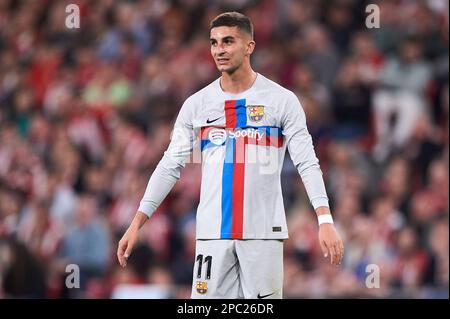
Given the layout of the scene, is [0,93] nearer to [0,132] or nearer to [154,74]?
[0,132]

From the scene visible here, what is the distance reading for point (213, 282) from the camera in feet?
20.7

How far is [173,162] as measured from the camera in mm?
6477

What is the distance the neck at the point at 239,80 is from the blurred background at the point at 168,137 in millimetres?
4609

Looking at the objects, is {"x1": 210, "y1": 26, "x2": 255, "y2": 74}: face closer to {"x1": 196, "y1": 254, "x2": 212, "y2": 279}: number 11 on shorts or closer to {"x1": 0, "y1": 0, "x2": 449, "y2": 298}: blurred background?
{"x1": 196, "y1": 254, "x2": 212, "y2": 279}: number 11 on shorts

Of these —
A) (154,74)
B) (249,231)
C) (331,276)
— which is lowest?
(331,276)

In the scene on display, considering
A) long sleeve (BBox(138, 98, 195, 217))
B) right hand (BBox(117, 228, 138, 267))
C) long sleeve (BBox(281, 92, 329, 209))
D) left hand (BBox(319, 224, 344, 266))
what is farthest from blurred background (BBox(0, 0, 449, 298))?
left hand (BBox(319, 224, 344, 266))

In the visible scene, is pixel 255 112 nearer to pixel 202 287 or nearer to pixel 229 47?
pixel 229 47

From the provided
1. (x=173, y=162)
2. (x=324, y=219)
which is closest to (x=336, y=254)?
(x=324, y=219)

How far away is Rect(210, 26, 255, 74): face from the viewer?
20.7ft

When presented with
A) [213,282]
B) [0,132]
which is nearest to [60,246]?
[0,132]

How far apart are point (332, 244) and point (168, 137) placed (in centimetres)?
669

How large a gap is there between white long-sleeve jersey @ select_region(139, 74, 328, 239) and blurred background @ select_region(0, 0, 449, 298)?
4.50 metres

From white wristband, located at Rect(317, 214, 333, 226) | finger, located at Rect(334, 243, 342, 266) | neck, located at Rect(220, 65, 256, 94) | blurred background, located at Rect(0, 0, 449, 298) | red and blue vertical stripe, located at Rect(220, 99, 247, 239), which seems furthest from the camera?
blurred background, located at Rect(0, 0, 449, 298)

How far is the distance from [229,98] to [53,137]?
8.15 m
